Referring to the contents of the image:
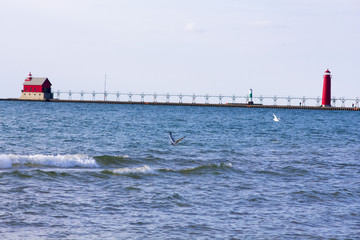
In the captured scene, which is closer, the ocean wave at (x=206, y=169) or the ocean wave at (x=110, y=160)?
the ocean wave at (x=206, y=169)

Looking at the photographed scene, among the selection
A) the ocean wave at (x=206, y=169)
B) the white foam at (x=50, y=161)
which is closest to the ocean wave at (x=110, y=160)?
the white foam at (x=50, y=161)

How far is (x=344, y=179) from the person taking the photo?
1708 cm

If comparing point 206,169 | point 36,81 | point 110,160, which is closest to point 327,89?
point 36,81

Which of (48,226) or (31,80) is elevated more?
(31,80)

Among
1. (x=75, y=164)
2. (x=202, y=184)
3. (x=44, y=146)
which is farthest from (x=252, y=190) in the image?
(x=44, y=146)

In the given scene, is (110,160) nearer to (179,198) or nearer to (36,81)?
(179,198)

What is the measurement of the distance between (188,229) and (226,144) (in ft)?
70.1

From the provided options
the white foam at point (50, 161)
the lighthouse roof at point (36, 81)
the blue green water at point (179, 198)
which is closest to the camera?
the blue green water at point (179, 198)

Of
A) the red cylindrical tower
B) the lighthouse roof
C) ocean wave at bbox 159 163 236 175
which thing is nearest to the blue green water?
ocean wave at bbox 159 163 236 175

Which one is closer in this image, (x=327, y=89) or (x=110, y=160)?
(x=110, y=160)

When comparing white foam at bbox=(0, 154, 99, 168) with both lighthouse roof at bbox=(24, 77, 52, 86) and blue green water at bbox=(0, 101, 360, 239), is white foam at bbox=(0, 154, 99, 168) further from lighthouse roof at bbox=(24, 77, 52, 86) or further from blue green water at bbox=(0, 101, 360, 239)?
lighthouse roof at bbox=(24, 77, 52, 86)

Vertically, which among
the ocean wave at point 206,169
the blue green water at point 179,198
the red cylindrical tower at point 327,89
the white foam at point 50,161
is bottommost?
the blue green water at point 179,198

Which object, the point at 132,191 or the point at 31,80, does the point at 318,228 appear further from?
the point at 31,80

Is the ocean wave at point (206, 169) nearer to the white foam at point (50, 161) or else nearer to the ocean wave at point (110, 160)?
the ocean wave at point (110, 160)
